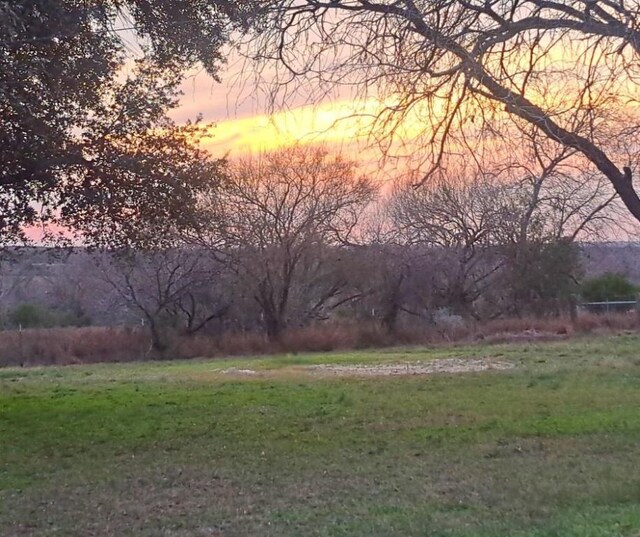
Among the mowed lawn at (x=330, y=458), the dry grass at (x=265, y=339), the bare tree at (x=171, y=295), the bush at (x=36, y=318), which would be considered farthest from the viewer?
the bush at (x=36, y=318)

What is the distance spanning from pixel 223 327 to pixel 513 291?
1299cm

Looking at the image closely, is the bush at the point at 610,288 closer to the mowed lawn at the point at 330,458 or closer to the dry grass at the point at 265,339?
the dry grass at the point at 265,339

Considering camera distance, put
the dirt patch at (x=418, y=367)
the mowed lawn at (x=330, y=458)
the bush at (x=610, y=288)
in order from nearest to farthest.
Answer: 1. the mowed lawn at (x=330, y=458)
2. the dirt patch at (x=418, y=367)
3. the bush at (x=610, y=288)

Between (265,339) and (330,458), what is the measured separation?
27.5 metres

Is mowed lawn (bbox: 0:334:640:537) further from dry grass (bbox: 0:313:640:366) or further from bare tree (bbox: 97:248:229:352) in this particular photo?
bare tree (bbox: 97:248:229:352)

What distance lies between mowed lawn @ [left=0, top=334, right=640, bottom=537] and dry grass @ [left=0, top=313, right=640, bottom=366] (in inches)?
633

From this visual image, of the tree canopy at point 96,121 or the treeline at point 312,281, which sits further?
the treeline at point 312,281

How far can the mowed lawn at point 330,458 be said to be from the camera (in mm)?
7559

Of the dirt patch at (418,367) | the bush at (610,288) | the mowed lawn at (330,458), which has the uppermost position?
the bush at (610,288)

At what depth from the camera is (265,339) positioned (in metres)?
38.0

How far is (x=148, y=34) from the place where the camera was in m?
11.3

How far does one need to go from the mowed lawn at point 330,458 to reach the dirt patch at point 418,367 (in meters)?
2.64

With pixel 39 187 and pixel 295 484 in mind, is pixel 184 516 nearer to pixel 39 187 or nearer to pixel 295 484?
pixel 295 484

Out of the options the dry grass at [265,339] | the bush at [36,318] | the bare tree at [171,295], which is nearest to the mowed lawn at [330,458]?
the dry grass at [265,339]
